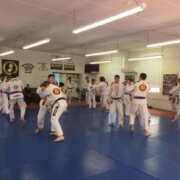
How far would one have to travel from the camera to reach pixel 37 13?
19.1ft

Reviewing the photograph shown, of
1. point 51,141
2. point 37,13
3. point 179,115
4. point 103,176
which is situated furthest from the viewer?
point 179,115

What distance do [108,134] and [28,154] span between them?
2.25 m

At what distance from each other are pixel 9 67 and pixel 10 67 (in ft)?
0.19

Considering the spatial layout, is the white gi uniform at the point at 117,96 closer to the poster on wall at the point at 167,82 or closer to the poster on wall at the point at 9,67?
the poster on wall at the point at 167,82

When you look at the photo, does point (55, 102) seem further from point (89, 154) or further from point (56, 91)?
point (89, 154)

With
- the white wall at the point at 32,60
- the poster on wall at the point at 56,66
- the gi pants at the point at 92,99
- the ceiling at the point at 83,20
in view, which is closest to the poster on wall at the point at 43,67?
the white wall at the point at 32,60

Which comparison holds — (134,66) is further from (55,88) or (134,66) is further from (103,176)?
(103,176)

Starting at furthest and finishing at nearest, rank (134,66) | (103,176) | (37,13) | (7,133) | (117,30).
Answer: (134,66), (117,30), (37,13), (7,133), (103,176)

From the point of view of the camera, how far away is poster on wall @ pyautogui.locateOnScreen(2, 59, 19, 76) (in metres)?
11.6

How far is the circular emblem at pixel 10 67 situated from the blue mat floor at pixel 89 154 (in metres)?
6.76

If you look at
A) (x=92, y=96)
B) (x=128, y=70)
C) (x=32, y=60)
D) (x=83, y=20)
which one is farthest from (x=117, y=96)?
(x=32, y=60)

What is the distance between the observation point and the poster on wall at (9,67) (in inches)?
456

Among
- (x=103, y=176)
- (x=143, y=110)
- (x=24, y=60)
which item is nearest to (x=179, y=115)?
(x=143, y=110)

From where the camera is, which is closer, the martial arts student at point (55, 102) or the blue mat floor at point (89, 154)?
the blue mat floor at point (89, 154)
